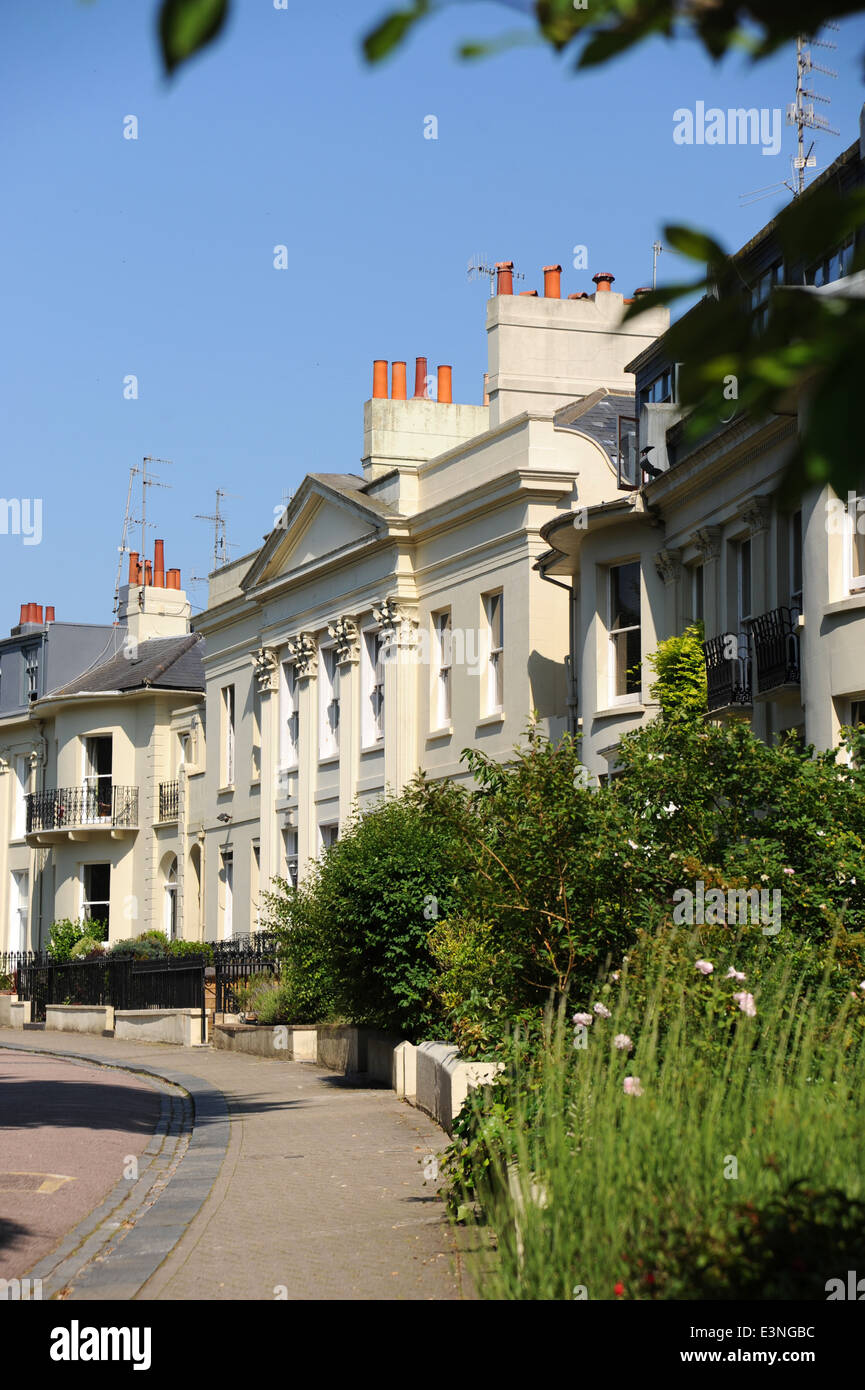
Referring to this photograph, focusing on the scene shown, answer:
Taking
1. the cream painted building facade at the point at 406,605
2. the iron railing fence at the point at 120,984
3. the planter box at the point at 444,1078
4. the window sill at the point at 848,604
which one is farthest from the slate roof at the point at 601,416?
the planter box at the point at 444,1078

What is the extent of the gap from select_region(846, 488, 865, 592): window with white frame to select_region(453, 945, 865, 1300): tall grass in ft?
33.8

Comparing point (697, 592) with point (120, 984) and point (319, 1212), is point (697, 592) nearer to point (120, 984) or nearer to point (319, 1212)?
point (319, 1212)

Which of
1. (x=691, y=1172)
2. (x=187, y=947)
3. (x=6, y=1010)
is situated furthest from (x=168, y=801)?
(x=691, y=1172)

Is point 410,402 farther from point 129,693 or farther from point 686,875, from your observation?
point 686,875

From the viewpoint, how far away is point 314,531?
1474 inches

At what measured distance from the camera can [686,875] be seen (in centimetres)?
1081

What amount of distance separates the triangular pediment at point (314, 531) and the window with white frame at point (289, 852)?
5840 mm

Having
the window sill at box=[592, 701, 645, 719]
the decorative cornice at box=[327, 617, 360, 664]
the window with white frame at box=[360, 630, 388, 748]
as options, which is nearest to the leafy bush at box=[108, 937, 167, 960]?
the window with white frame at box=[360, 630, 388, 748]

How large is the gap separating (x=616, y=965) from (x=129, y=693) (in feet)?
123

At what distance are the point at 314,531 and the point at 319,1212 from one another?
27597mm

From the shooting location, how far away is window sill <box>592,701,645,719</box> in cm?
2481

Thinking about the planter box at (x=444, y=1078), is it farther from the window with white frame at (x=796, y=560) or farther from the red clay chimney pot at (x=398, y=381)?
the red clay chimney pot at (x=398, y=381)

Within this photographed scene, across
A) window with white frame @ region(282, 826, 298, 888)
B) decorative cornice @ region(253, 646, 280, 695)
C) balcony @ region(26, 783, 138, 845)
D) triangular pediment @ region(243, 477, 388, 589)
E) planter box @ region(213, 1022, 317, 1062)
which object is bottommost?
planter box @ region(213, 1022, 317, 1062)

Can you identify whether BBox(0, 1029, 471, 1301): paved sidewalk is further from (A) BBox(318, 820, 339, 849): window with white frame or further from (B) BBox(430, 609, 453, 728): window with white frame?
(A) BBox(318, 820, 339, 849): window with white frame
